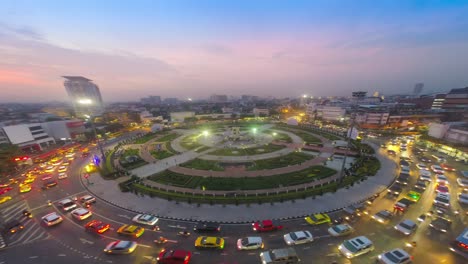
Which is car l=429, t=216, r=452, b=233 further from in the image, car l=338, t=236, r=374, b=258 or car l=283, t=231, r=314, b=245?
car l=283, t=231, r=314, b=245

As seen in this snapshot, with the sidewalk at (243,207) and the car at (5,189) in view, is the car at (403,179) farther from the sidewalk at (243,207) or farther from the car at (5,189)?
the car at (5,189)

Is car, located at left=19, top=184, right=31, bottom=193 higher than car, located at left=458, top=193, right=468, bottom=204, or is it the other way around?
car, located at left=458, top=193, right=468, bottom=204

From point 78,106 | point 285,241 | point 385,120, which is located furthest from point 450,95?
point 78,106

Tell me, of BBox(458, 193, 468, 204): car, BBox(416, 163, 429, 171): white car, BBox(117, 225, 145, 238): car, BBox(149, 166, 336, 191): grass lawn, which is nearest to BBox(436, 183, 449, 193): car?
BBox(458, 193, 468, 204): car

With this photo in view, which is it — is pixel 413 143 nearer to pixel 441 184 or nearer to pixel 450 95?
pixel 441 184

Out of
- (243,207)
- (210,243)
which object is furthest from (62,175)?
(243,207)

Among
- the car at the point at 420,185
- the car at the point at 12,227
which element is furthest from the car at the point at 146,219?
the car at the point at 420,185
